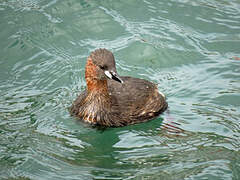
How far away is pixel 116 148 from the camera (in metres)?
7.20

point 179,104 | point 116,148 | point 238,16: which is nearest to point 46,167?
point 116,148

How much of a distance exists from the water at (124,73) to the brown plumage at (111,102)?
172 millimetres

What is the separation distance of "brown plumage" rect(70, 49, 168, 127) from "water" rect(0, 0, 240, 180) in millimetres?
172

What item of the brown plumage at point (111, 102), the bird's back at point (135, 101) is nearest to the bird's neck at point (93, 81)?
the brown plumage at point (111, 102)

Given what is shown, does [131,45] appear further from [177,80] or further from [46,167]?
[46,167]

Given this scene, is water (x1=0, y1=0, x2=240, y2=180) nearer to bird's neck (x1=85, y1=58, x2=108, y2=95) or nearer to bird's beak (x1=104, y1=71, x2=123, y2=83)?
bird's neck (x1=85, y1=58, x2=108, y2=95)

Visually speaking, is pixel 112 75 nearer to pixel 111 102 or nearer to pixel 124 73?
pixel 111 102

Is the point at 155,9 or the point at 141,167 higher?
the point at 155,9

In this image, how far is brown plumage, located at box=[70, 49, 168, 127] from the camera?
7.58 metres

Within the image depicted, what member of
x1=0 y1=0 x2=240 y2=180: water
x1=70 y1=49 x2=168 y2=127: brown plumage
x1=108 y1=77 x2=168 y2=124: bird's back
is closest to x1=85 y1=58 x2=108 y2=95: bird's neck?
x1=70 y1=49 x2=168 y2=127: brown plumage

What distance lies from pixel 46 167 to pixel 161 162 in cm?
169

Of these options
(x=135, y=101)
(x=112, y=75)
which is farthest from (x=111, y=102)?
(x=112, y=75)

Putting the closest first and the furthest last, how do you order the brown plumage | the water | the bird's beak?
the water, the bird's beak, the brown plumage

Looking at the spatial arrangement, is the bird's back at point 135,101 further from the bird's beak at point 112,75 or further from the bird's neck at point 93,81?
the bird's beak at point 112,75
